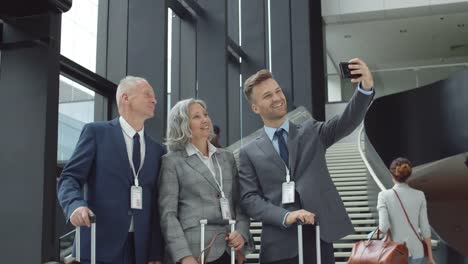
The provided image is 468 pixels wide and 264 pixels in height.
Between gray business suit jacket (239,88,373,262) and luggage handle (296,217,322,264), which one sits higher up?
gray business suit jacket (239,88,373,262)

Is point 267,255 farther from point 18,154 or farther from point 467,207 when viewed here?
point 467,207

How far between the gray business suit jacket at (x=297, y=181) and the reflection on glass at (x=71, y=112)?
336 cm

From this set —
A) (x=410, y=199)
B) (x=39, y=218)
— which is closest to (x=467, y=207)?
(x=410, y=199)

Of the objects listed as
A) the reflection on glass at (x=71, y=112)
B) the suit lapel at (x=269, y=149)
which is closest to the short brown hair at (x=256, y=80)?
the suit lapel at (x=269, y=149)

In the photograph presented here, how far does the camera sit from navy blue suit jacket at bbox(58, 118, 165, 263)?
3561mm

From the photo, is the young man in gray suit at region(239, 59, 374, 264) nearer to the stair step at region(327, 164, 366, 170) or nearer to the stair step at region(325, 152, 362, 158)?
the stair step at region(327, 164, 366, 170)

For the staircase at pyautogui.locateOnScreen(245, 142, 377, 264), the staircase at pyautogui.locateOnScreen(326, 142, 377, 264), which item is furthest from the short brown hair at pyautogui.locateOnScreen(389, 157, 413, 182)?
the staircase at pyautogui.locateOnScreen(326, 142, 377, 264)

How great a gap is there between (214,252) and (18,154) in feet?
4.18

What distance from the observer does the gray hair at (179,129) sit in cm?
387

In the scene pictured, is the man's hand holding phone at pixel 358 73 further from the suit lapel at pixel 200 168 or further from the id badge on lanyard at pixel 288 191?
the suit lapel at pixel 200 168

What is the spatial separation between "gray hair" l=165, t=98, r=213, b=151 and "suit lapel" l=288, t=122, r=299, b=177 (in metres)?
0.63

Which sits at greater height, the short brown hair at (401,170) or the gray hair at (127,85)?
the gray hair at (127,85)

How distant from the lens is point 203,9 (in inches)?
443

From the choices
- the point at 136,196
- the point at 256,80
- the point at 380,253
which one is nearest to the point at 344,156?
the point at 380,253
